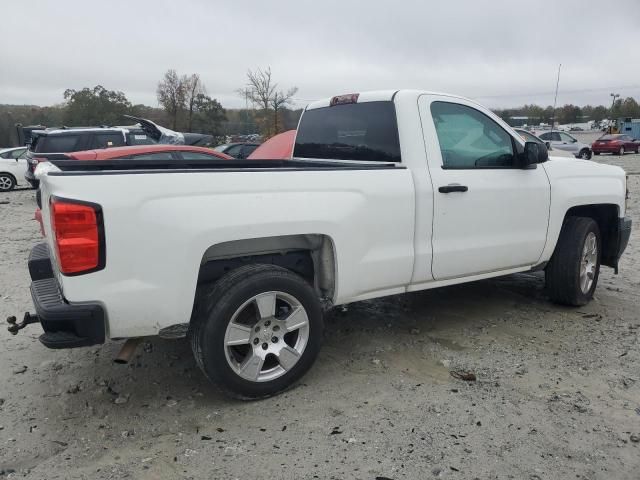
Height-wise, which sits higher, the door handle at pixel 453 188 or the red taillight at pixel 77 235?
the door handle at pixel 453 188

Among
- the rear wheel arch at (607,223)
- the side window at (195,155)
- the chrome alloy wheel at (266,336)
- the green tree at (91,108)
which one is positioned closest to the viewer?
the chrome alloy wheel at (266,336)

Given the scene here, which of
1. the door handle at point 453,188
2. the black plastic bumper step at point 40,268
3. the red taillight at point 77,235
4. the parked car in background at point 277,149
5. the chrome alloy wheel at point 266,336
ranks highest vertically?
the parked car in background at point 277,149

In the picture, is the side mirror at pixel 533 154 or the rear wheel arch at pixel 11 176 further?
the rear wheel arch at pixel 11 176

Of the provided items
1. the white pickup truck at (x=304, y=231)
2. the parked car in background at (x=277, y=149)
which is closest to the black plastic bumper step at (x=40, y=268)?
the white pickup truck at (x=304, y=231)

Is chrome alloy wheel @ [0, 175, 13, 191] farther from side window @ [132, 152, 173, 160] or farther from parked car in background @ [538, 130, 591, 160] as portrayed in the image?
parked car in background @ [538, 130, 591, 160]

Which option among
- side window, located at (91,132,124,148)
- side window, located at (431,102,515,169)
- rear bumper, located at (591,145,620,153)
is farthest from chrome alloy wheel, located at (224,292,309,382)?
rear bumper, located at (591,145,620,153)

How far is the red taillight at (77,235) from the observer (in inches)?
104

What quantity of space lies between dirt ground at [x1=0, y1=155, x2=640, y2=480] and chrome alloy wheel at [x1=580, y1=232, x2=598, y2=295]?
1.10 feet

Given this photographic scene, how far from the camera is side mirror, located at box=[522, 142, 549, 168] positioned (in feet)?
14.1

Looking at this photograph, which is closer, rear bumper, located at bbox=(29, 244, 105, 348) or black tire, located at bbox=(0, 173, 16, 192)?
rear bumper, located at bbox=(29, 244, 105, 348)

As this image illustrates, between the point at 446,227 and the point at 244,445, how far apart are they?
2.06 m

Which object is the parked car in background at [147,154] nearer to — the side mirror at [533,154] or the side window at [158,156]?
the side window at [158,156]

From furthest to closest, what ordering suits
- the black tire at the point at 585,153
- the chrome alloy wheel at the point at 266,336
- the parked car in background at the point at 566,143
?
1. the black tire at the point at 585,153
2. the parked car in background at the point at 566,143
3. the chrome alloy wheel at the point at 266,336

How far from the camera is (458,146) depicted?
4.12 meters
